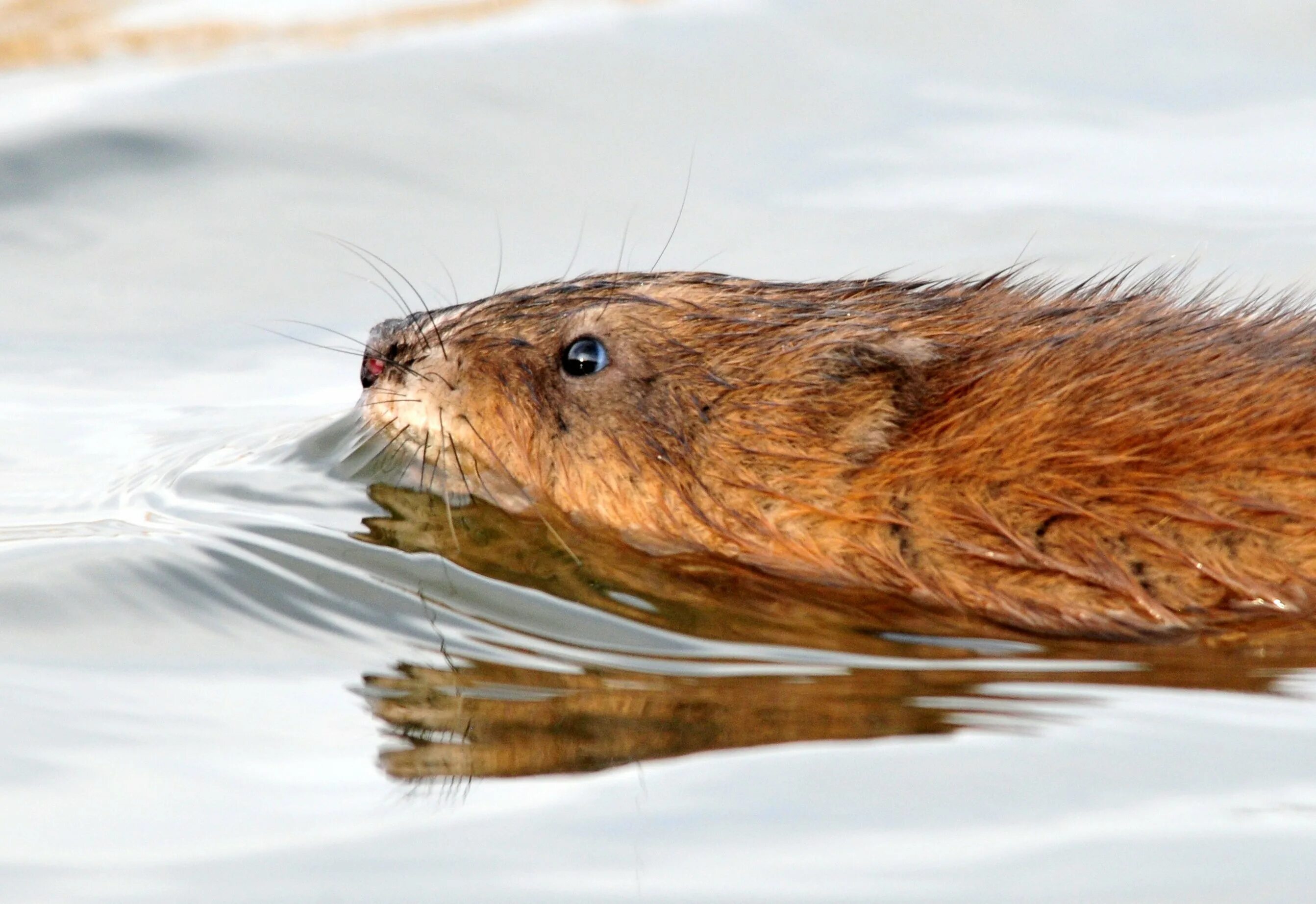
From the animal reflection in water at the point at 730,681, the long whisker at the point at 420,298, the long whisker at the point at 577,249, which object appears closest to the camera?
the animal reflection in water at the point at 730,681

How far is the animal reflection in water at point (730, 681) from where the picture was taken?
4.15 metres

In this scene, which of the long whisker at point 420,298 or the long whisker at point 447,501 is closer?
the long whisker at point 447,501

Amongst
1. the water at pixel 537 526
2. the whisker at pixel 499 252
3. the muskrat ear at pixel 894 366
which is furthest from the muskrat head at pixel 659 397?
the whisker at pixel 499 252

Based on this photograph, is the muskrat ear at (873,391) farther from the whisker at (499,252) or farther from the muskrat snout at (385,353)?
the whisker at (499,252)

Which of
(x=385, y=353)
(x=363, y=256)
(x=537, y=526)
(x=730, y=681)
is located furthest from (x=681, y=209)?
(x=730, y=681)

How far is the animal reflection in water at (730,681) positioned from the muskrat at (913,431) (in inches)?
5.2

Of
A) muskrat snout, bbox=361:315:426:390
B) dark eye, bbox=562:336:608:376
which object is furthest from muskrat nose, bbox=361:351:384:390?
dark eye, bbox=562:336:608:376

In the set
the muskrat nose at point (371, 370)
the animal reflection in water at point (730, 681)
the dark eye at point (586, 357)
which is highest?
the muskrat nose at point (371, 370)

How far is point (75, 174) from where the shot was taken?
8.91 m

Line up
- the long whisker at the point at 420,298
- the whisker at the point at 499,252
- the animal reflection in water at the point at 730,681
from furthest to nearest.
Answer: the whisker at the point at 499,252 → the long whisker at the point at 420,298 → the animal reflection in water at the point at 730,681

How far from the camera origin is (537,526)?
18.7 ft

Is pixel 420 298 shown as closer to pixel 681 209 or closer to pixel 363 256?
pixel 363 256

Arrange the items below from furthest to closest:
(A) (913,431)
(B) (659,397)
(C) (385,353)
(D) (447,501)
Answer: (C) (385,353) → (D) (447,501) → (B) (659,397) → (A) (913,431)

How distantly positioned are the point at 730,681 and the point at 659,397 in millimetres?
1317
